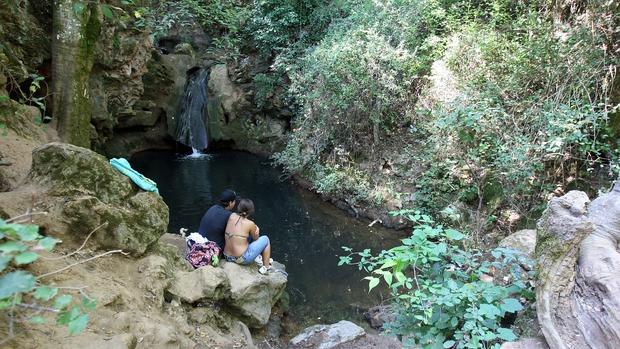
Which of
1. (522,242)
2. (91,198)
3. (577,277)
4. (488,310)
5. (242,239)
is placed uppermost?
(577,277)

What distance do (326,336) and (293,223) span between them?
431 centimetres

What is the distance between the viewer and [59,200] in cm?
383

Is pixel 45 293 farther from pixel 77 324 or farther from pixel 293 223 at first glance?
pixel 293 223

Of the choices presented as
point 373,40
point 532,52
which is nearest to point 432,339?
point 532,52

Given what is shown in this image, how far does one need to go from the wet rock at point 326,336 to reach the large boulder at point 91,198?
227cm

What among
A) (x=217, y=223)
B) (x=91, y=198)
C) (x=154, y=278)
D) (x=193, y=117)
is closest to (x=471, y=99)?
(x=217, y=223)

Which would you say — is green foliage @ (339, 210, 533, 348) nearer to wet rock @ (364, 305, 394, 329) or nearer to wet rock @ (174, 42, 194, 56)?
wet rock @ (364, 305, 394, 329)

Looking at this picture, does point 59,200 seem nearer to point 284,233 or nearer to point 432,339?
point 432,339

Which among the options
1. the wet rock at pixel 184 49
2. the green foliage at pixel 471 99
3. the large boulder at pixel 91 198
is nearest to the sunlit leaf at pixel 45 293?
the large boulder at pixel 91 198

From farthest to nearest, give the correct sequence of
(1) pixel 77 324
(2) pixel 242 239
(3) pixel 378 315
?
(3) pixel 378 315 < (2) pixel 242 239 < (1) pixel 77 324

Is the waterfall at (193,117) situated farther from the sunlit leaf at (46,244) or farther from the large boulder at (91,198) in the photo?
the sunlit leaf at (46,244)

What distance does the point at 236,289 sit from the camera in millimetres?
5172

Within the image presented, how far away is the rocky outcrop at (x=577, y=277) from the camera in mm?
2256

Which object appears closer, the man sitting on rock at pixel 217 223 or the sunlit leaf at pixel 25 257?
the sunlit leaf at pixel 25 257
